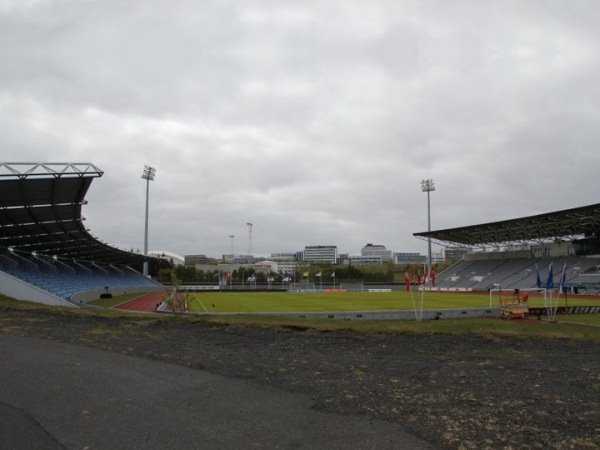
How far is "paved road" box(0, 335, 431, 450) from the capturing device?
5.50 m

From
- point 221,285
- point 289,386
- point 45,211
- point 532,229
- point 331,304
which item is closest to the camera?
point 289,386

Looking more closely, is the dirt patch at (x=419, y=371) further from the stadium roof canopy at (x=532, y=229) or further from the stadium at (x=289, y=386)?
the stadium roof canopy at (x=532, y=229)

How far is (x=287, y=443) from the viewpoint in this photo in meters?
5.50

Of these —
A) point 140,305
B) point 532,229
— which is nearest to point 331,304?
point 140,305

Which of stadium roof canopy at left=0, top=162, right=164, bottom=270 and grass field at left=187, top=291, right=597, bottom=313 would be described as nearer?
stadium roof canopy at left=0, top=162, right=164, bottom=270

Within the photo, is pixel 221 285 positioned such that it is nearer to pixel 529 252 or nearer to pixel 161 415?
pixel 529 252

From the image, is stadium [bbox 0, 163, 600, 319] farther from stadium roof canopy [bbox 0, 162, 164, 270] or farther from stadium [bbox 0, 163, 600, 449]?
stadium [bbox 0, 163, 600, 449]

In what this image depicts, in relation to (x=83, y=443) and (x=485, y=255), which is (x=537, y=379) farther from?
(x=485, y=255)

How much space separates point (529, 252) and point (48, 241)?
76.7m

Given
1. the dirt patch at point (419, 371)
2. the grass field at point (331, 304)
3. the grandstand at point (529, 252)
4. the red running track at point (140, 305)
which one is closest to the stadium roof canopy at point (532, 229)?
the grandstand at point (529, 252)

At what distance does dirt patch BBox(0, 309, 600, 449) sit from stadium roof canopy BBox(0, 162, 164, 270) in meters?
11.1

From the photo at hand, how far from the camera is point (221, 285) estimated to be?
94.9 m

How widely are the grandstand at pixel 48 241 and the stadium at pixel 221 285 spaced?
0.06 metres

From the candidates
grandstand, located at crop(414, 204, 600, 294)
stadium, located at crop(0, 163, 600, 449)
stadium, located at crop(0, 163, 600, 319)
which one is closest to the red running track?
stadium, located at crop(0, 163, 600, 319)
